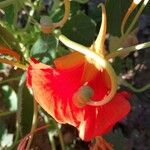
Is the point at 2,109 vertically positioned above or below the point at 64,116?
below

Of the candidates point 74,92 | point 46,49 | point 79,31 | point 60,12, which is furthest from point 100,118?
point 60,12

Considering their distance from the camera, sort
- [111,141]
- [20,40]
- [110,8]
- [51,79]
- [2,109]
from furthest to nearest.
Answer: [2,109]
[111,141]
[20,40]
[110,8]
[51,79]

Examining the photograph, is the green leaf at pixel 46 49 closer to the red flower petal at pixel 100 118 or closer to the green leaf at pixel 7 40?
the green leaf at pixel 7 40

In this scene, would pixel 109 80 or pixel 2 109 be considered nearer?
pixel 109 80

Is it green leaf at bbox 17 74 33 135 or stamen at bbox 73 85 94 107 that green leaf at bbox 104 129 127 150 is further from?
stamen at bbox 73 85 94 107

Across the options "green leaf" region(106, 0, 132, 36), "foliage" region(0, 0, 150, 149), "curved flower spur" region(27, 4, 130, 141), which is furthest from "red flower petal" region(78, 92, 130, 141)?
"green leaf" region(106, 0, 132, 36)

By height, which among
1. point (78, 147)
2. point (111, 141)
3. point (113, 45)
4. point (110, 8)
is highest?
point (110, 8)

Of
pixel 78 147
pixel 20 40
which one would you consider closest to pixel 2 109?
pixel 78 147

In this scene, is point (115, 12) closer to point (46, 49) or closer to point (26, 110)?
point (46, 49)

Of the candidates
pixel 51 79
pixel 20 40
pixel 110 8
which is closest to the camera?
pixel 51 79

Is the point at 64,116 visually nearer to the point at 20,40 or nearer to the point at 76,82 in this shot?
the point at 76,82
